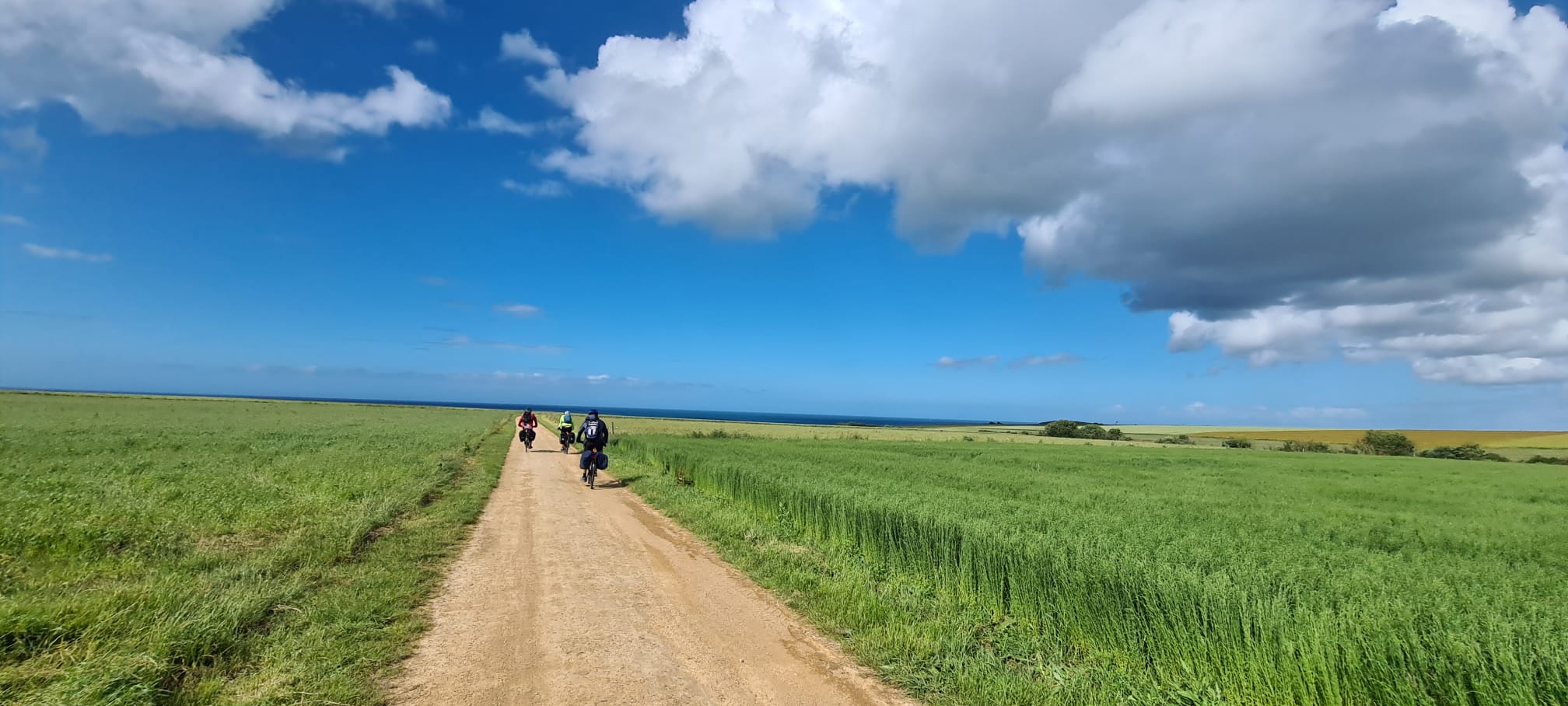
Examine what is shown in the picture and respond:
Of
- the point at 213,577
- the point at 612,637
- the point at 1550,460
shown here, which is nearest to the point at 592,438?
the point at 213,577

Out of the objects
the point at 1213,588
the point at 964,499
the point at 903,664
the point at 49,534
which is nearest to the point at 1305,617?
the point at 1213,588

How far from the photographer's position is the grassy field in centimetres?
457

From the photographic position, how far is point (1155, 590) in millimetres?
5613

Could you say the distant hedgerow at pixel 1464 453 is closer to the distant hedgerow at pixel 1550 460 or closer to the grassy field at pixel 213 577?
the distant hedgerow at pixel 1550 460

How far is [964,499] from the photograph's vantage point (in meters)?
13.8

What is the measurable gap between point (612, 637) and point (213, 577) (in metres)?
4.88

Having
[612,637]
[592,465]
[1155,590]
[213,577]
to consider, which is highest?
[1155,590]

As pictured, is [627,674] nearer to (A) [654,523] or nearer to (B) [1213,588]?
(B) [1213,588]

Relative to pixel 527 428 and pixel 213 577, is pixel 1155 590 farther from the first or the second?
pixel 527 428

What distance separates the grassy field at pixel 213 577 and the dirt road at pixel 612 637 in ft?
1.75

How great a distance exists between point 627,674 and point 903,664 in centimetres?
249

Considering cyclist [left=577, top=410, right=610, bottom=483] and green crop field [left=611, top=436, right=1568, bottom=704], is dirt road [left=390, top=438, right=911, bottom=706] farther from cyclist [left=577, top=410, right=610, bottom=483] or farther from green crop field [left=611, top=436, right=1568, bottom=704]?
cyclist [left=577, top=410, right=610, bottom=483]

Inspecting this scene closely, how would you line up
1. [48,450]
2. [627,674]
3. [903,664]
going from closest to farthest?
[627,674] < [903,664] < [48,450]

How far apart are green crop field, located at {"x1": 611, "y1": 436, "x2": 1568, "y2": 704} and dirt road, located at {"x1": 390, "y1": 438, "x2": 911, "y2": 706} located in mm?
623
